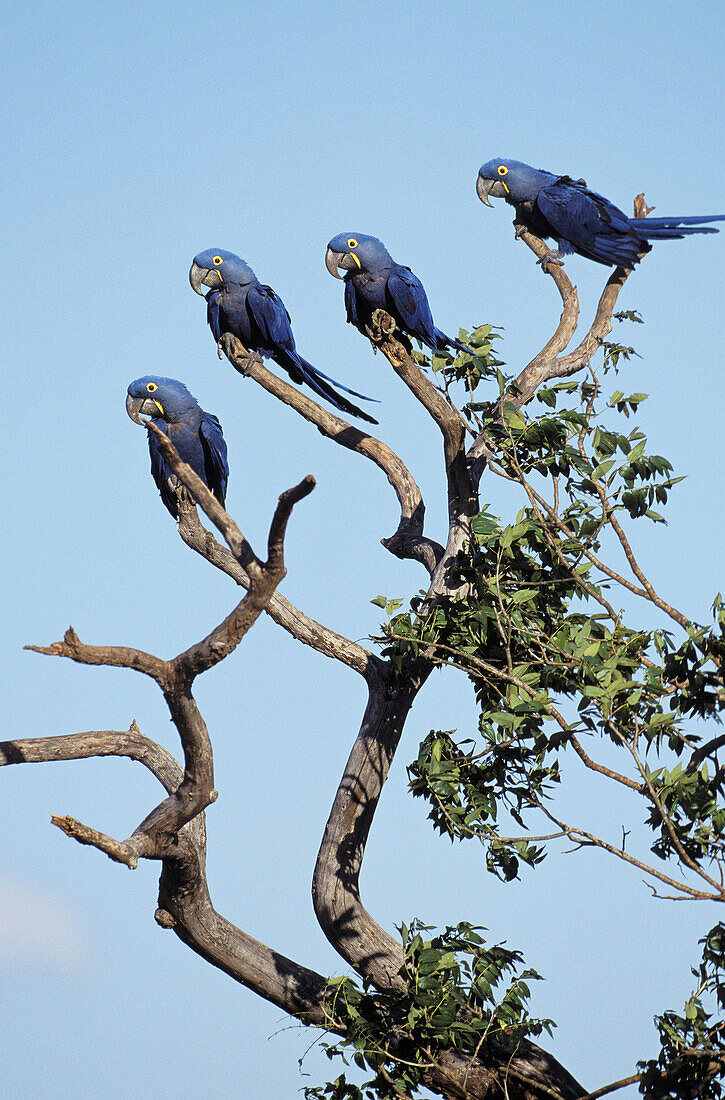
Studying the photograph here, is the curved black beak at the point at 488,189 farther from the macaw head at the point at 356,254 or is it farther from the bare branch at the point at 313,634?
the bare branch at the point at 313,634

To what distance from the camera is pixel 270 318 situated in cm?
515

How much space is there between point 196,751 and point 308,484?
126 centimetres

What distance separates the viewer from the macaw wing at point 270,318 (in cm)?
514

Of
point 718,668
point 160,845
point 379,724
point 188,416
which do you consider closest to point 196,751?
point 160,845

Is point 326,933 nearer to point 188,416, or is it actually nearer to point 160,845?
point 160,845

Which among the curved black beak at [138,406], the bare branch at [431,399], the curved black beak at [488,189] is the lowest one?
the curved black beak at [138,406]

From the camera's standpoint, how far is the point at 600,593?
391 cm

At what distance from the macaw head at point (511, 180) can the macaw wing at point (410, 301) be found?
91 centimetres

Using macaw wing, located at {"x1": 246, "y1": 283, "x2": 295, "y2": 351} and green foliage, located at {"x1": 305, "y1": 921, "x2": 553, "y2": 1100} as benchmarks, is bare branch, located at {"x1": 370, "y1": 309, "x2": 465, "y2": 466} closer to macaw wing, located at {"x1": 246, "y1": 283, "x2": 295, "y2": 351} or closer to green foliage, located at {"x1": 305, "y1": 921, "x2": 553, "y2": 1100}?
macaw wing, located at {"x1": 246, "y1": 283, "x2": 295, "y2": 351}

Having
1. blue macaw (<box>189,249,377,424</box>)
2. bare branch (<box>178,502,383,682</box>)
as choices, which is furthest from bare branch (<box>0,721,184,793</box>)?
blue macaw (<box>189,249,377,424</box>)

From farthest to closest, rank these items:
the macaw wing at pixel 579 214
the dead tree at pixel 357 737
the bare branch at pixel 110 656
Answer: the macaw wing at pixel 579 214, the dead tree at pixel 357 737, the bare branch at pixel 110 656

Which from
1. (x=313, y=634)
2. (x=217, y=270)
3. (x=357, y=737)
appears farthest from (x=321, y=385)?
(x=357, y=737)

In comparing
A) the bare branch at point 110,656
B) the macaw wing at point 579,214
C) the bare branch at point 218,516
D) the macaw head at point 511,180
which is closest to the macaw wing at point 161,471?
the bare branch at point 110,656

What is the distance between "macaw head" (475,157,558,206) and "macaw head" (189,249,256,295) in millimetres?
1390
